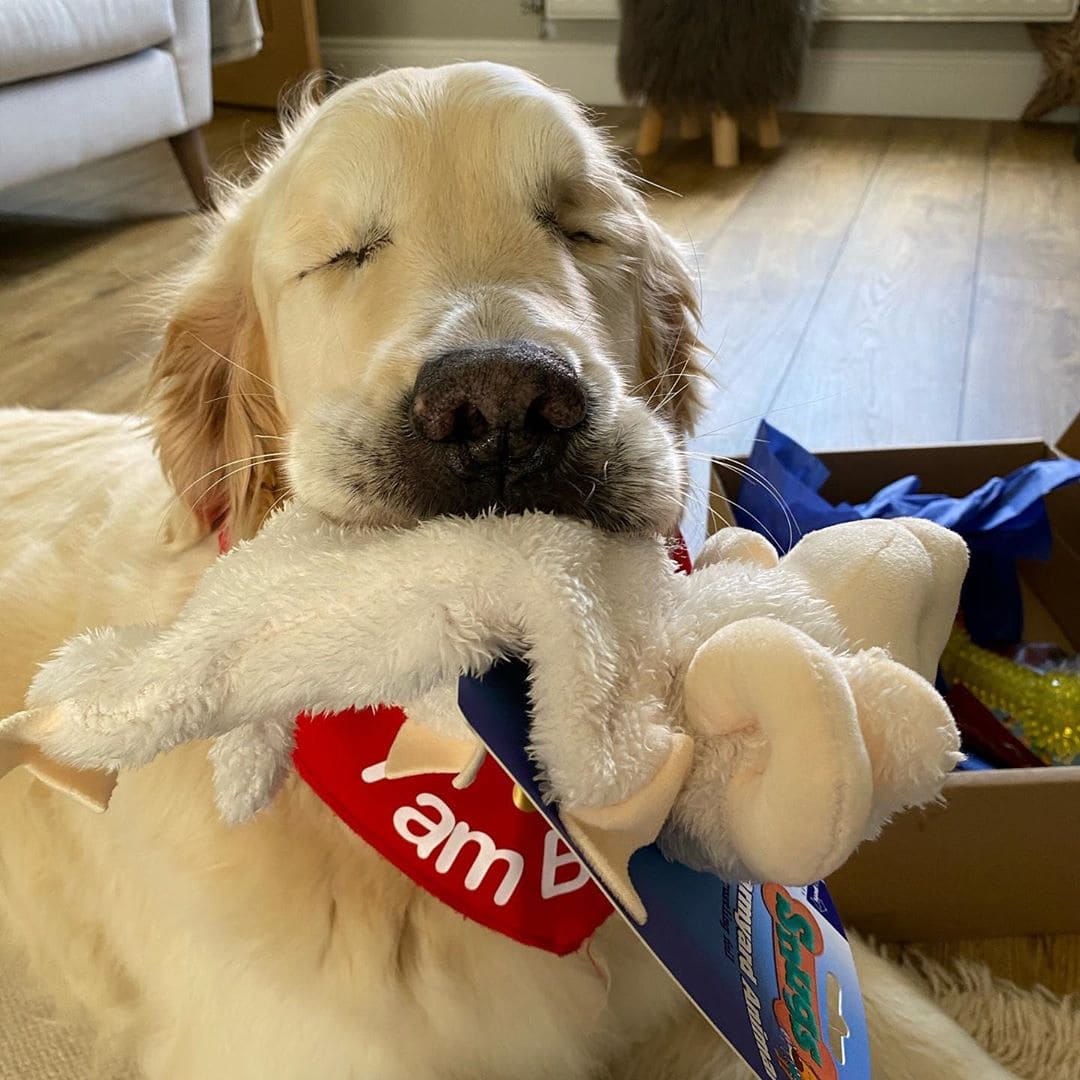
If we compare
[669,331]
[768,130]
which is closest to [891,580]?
[669,331]

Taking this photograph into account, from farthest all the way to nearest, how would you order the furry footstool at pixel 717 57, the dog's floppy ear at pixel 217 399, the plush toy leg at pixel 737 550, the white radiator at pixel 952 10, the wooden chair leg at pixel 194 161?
the white radiator at pixel 952 10 → the furry footstool at pixel 717 57 → the wooden chair leg at pixel 194 161 → the dog's floppy ear at pixel 217 399 → the plush toy leg at pixel 737 550

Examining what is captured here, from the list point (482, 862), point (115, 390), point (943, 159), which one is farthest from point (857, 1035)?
point (943, 159)

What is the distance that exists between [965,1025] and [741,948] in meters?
0.71

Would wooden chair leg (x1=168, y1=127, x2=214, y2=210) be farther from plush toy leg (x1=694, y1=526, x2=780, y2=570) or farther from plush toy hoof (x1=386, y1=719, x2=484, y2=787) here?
plush toy hoof (x1=386, y1=719, x2=484, y2=787)

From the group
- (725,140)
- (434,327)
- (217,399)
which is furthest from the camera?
(725,140)

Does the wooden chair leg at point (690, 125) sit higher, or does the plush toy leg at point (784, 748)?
the plush toy leg at point (784, 748)

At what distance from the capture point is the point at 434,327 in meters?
0.74

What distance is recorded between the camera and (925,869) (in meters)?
1.17

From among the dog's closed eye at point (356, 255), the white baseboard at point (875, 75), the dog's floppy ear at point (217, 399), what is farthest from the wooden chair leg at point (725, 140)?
the dog's closed eye at point (356, 255)

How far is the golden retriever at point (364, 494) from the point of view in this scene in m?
0.70

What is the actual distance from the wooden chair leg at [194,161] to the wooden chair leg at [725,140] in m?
1.95

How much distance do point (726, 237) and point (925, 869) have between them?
2.63 metres

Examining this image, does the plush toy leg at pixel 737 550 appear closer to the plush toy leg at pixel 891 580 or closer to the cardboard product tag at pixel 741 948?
the plush toy leg at pixel 891 580

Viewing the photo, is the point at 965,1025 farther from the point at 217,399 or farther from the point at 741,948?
the point at 217,399
